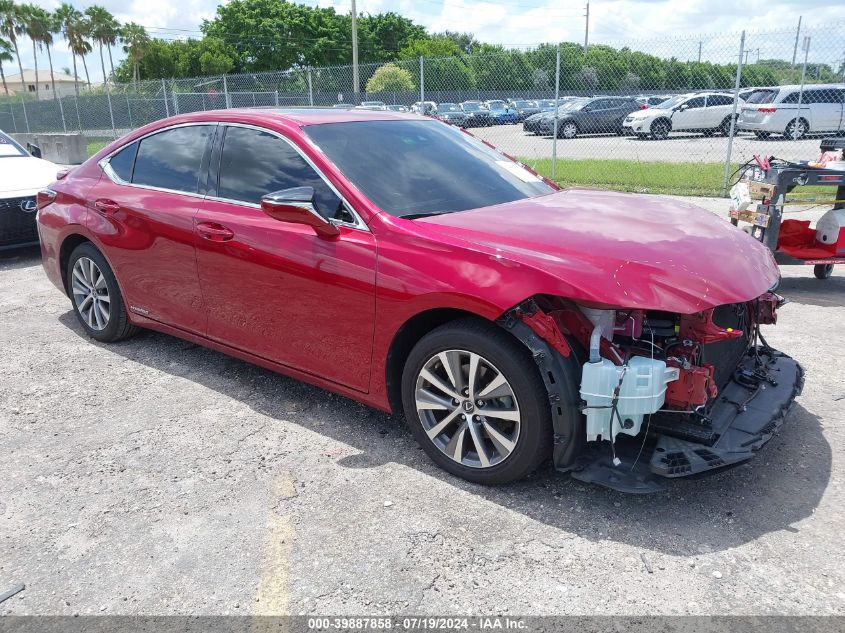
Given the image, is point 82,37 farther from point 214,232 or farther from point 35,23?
point 214,232

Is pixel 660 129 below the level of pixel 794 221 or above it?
above

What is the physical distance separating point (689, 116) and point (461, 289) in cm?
2208

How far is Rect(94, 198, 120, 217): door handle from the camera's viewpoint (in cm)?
469

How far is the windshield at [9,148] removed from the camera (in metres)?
8.84

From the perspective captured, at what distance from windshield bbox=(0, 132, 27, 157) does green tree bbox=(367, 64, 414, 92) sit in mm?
12821

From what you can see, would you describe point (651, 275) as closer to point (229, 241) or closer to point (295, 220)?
point (295, 220)

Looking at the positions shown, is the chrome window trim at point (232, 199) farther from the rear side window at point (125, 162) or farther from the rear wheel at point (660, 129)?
the rear wheel at point (660, 129)

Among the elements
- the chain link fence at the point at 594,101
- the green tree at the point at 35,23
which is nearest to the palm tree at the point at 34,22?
the green tree at the point at 35,23

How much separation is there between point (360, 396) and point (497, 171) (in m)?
1.64

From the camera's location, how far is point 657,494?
319 cm

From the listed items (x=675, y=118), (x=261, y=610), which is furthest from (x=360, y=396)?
(x=675, y=118)

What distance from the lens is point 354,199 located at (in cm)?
347

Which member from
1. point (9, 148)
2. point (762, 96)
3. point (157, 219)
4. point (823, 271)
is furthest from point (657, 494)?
point (762, 96)

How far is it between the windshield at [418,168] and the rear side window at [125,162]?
1.65 m
